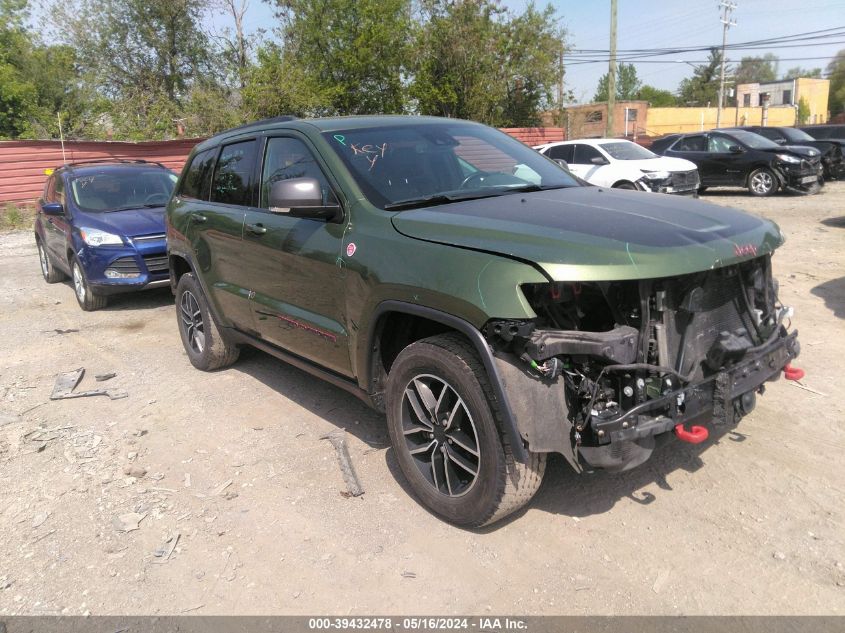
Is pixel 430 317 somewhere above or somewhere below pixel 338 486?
above

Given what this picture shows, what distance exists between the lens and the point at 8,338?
7.13m

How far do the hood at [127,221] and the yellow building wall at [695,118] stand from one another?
4848cm

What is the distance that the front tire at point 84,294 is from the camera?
809 cm

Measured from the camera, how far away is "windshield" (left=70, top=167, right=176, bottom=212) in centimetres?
866

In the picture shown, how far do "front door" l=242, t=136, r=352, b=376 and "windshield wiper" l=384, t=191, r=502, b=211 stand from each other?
28 cm

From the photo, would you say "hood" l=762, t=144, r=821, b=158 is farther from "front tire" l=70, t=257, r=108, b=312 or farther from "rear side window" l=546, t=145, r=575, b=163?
"front tire" l=70, t=257, r=108, b=312

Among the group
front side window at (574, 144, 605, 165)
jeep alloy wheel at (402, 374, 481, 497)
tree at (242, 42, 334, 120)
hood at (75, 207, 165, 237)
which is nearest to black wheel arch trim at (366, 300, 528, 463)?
jeep alloy wheel at (402, 374, 481, 497)

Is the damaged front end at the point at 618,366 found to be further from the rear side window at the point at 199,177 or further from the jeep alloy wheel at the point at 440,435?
the rear side window at the point at 199,177

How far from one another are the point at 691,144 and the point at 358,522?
16171mm

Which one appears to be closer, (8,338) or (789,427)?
(789,427)

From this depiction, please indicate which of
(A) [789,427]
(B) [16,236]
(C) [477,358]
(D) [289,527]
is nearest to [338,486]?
(D) [289,527]

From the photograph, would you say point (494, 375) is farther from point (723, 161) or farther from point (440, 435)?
point (723, 161)

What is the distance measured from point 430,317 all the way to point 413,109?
986 inches
